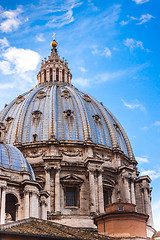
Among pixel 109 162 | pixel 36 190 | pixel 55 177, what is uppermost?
pixel 109 162

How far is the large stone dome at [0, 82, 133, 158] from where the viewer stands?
180ft

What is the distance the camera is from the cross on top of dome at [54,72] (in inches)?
2714

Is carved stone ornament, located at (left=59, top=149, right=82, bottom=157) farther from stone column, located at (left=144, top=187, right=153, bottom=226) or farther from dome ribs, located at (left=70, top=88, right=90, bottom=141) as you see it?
stone column, located at (left=144, top=187, right=153, bottom=226)

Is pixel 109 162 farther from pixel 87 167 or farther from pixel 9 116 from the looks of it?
pixel 9 116

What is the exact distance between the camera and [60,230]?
23094 mm

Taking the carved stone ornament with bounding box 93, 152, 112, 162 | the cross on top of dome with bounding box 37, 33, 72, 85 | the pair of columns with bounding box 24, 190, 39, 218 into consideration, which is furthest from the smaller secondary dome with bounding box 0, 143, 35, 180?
the cross on top of dome with bounding box 37, 33, 72, 85

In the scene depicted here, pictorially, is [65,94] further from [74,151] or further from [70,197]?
[70,197]

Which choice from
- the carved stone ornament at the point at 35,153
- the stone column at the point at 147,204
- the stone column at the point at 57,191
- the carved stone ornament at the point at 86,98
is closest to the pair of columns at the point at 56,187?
the stone column at the point at 57,191

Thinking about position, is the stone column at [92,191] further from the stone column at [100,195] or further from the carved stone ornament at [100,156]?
the carved stone ornament at [100,156]

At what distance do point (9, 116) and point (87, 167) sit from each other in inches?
681

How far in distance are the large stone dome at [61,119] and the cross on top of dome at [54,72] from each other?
4.77m

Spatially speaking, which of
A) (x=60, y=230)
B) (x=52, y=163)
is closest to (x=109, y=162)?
(x=52, y=163)

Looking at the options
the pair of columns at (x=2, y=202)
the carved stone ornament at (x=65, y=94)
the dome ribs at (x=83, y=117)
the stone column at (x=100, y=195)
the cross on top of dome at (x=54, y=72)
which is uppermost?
the cross on top of dome at (x=54, y=72)

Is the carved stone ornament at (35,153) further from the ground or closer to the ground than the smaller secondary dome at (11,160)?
further from the ground
